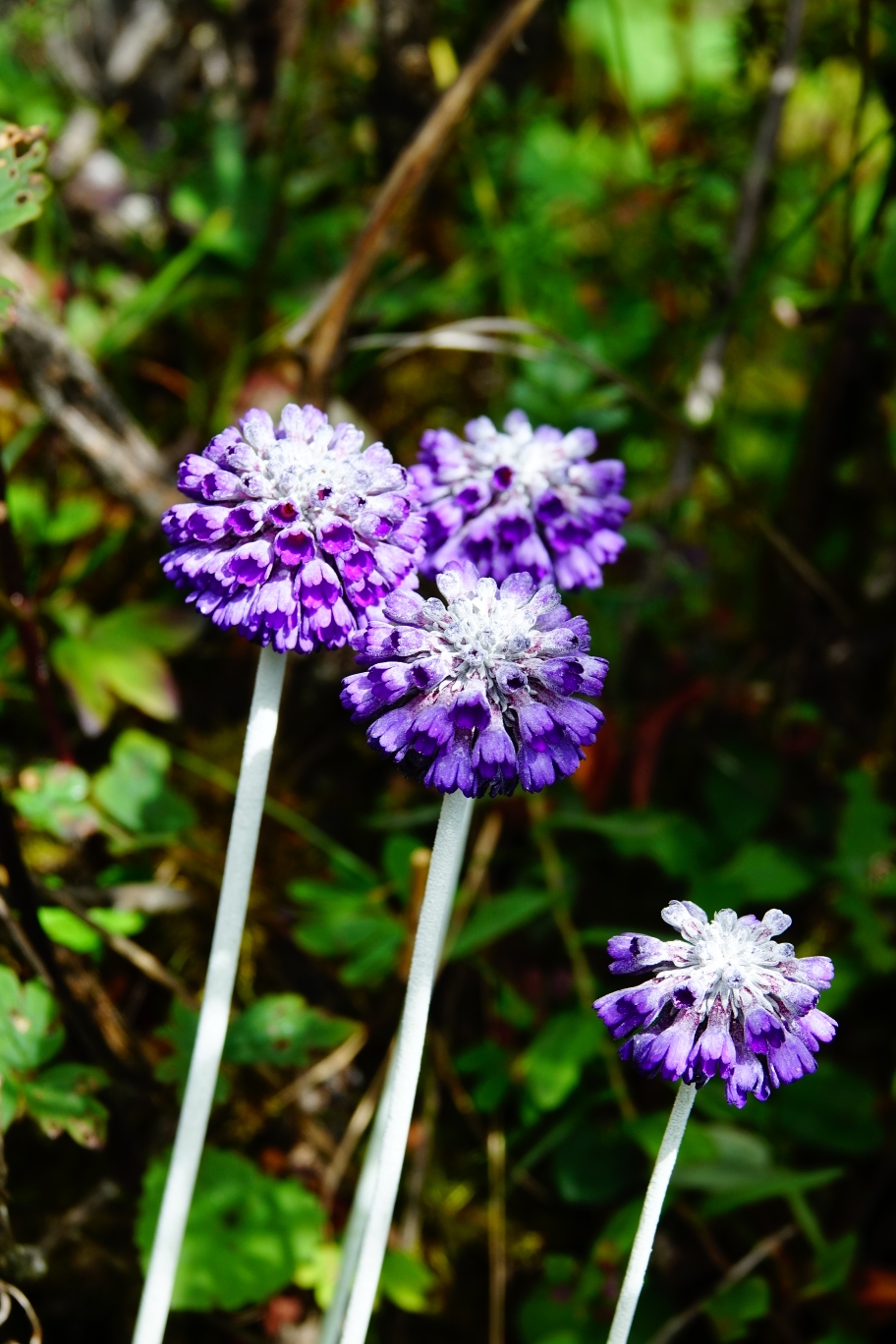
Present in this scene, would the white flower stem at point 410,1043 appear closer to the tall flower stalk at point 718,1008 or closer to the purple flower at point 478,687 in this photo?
the purple flower at point 478,687

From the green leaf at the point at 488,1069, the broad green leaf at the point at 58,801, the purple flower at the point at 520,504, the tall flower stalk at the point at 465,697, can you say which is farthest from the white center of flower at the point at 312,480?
the green leaf at the point at 488,1069

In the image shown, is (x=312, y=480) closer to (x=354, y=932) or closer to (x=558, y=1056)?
(x=354, y=932)

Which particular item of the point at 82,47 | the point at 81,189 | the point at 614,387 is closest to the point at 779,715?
the point at 614,387

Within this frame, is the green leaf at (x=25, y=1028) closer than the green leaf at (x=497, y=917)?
Yes

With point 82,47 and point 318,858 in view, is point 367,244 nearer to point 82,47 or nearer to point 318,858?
point 318,858

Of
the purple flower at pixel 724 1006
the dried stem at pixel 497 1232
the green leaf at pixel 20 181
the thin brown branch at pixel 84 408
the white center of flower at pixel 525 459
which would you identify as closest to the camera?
the purple flower at pixel 724 1006

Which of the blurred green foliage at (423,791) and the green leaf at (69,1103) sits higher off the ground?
the blurred green foliage at (423,791)

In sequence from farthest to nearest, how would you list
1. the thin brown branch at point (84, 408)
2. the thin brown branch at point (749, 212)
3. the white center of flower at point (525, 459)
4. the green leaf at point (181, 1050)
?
the thin brown branch at point (749, 212), the thin brown branch at point (84, 408), the green leaf at point (181, 1050), the white center of flower at point (525, 459)

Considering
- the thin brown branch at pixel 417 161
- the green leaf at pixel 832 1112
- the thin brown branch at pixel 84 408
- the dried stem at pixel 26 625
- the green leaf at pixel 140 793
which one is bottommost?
the green leaf at pixel 832 1112
